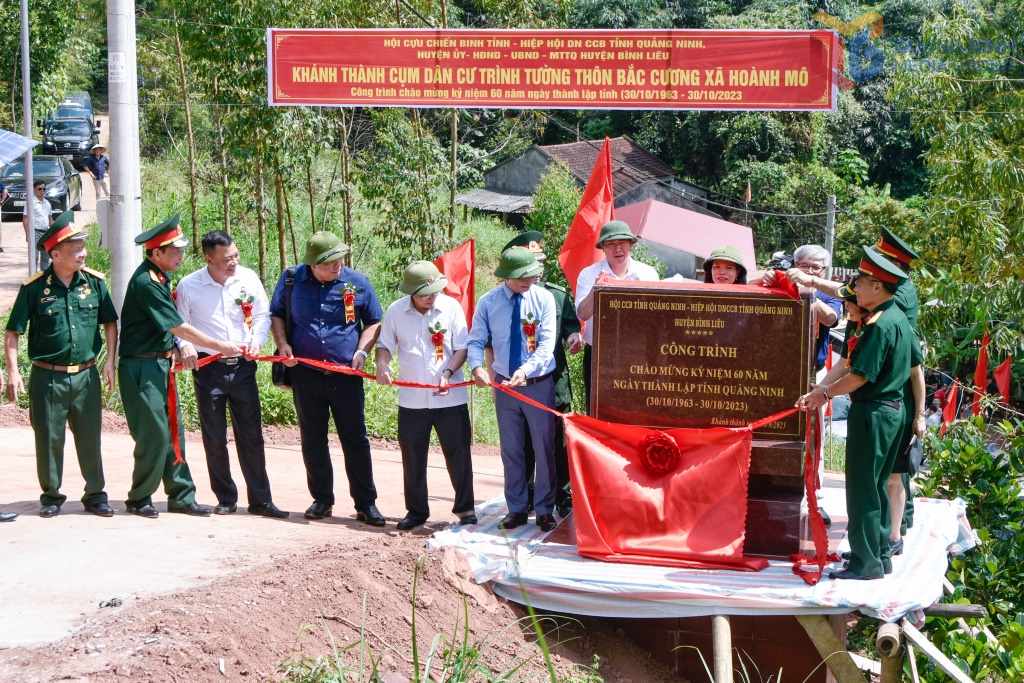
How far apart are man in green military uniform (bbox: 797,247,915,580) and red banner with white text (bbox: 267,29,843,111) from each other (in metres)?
2.86

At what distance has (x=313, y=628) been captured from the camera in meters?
4.92

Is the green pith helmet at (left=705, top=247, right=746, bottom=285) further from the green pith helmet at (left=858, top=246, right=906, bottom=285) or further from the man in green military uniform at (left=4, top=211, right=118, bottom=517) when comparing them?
the man in green military uniform at (left=4, top=211, right=118, bottom=517)

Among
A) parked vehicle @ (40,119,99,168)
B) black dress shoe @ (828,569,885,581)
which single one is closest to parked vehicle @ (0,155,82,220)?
parked vehicle @ (40,119,99,168)

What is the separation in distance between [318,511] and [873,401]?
363cm

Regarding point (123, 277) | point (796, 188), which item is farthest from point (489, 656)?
point (796, 188)

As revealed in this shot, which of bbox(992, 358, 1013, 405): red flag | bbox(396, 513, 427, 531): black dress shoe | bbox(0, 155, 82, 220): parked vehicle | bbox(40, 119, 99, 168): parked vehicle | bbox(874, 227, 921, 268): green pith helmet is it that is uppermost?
bbox(40, 119, 99, 168): parked vehicle

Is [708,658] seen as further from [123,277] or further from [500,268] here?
[123,277]

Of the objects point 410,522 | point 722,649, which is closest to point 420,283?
point 410,522

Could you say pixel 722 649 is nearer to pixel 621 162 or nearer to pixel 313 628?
pixel 313 628

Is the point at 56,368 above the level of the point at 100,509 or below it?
above

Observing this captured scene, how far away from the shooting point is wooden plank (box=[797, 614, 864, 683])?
5516mm

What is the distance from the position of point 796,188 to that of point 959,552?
24.9 metres

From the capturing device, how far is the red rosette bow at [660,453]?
6.08 m

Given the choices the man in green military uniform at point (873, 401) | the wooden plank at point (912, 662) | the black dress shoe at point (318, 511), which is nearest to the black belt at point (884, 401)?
the man in green military uniform at point (873, 401)
